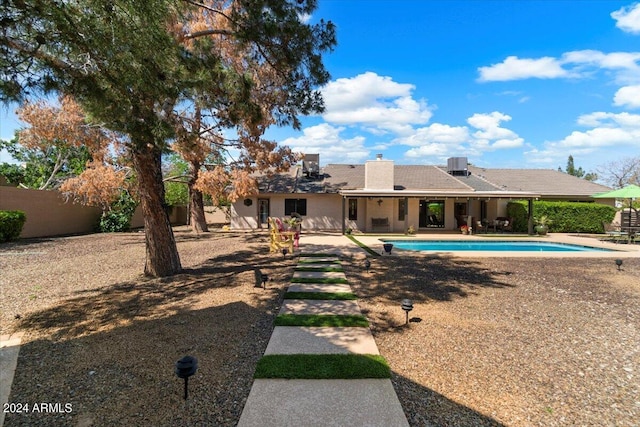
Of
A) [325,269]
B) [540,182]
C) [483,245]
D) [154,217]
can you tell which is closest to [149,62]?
[154,217]

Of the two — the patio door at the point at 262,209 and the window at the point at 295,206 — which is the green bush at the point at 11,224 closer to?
the patio door at the point at 262,209

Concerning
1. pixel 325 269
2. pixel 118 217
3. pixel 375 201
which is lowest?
pixel 325 269

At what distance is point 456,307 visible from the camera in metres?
5.70

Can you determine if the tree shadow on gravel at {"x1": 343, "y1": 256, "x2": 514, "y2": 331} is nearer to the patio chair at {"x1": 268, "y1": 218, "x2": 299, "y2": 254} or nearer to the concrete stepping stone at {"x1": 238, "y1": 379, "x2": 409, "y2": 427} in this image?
the concrete stepping stone at {"x1": 238, "y1": 379, "x2": 409, "y2": 427}

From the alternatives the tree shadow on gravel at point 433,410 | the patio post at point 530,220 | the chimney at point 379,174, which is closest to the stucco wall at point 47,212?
the chimney at point 379,174

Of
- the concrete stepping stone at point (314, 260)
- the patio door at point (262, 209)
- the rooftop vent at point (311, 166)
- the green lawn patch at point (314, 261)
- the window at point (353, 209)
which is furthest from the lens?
the rooftop vent at point (311, 166)

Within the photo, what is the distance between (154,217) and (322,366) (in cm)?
580

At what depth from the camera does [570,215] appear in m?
19.4

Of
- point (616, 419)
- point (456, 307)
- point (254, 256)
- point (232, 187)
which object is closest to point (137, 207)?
point (232, 187)

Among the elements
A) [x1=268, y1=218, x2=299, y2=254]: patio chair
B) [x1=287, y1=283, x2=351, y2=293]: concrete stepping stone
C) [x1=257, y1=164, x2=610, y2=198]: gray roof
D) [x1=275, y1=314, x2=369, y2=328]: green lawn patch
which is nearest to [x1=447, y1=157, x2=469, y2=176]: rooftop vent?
[x1=257, y1=164, x2=610, y2=198]: gray roof

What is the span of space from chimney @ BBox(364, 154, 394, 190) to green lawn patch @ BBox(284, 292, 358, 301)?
14537 mm

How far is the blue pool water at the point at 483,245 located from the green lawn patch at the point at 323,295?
27.4 feet

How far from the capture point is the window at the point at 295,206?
20.9 meters

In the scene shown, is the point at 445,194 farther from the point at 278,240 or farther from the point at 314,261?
the point at 314,261
